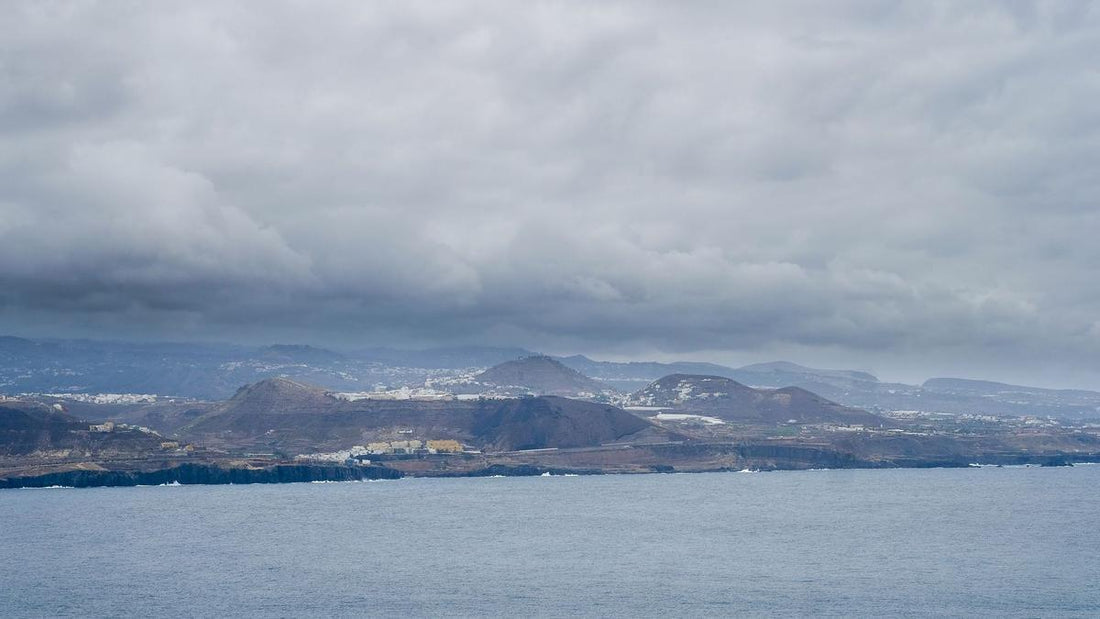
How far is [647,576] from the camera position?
401ft

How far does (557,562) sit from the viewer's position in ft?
438

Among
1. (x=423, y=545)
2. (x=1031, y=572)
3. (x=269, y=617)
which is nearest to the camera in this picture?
(x=269, y=617)

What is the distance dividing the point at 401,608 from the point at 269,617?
1187cm

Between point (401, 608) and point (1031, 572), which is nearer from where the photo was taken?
point (401, 608)

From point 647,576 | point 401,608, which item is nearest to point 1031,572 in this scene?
point 647,576

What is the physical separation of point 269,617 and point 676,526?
7936 cm

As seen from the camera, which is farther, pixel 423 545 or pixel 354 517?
pixel 354 517

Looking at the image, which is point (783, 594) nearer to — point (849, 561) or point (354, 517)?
point (849, 561)

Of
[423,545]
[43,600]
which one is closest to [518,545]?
[423,545]

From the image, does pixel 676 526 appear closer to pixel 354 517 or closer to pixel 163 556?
pixel 354 517

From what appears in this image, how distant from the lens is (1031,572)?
12206cm

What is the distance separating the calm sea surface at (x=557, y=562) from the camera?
107 m

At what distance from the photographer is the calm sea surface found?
107 metres

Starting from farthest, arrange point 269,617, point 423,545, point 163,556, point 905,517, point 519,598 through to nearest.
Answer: point 905,517 → point 423,545 → point 163,556 → point 519,598 → point 269,617
